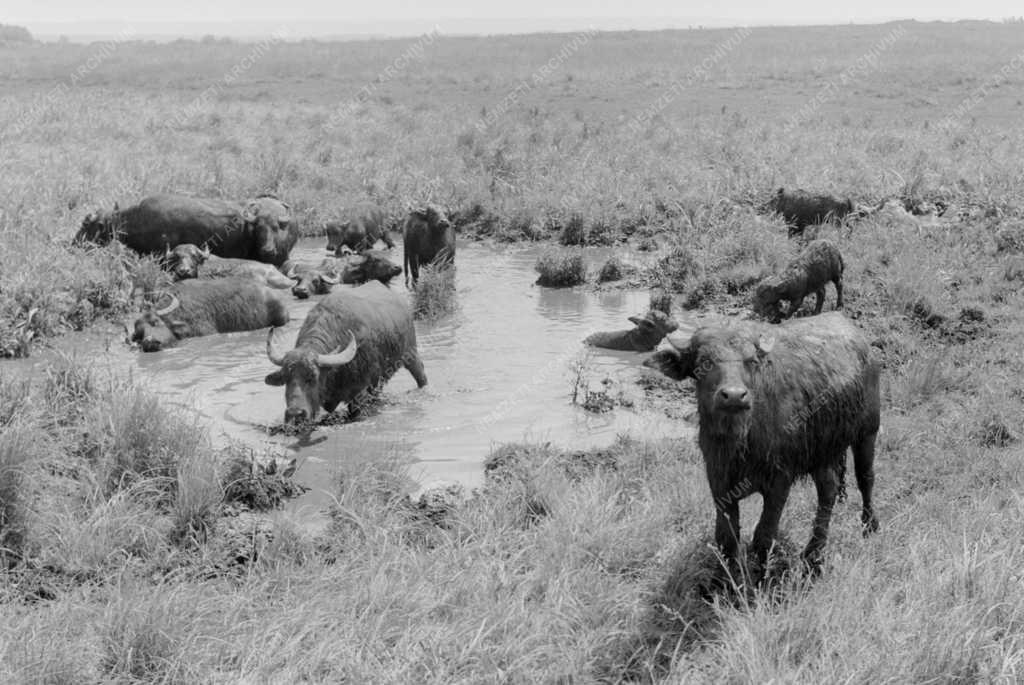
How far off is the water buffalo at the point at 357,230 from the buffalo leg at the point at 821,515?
11.1 metres

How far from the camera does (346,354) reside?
8.27 m

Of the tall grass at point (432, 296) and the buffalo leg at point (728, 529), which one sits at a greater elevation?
the buffalo leg at point (728, 529)

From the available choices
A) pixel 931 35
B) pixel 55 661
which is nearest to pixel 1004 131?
pixel 55 661

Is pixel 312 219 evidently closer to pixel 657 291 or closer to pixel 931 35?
pixel 657 291

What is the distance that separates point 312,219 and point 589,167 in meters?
5.77

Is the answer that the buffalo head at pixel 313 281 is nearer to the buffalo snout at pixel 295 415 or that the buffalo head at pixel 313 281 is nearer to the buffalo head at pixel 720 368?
the buffalo snout at pixel 295 415

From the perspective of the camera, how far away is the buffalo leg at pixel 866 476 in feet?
18.7

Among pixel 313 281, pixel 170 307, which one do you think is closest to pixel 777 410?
pixel 170 307

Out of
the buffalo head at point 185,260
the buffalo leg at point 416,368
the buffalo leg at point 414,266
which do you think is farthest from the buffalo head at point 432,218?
the buffalo leg at point 416,368

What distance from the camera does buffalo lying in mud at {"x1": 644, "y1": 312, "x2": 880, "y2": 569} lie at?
15.4ft

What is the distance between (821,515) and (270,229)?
10.8 m

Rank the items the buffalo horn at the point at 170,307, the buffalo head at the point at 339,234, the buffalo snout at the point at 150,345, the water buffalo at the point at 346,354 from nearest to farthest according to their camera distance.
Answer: the water buffalo at the point at 346,354, the buffalo snout at the point at 150,345, the buffalo horn at the point at 170,307, the buffalo head at the point at 339,234

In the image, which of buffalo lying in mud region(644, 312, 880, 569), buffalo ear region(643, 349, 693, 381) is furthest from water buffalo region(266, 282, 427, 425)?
buffalo ear region(643, 349, 693, 381)

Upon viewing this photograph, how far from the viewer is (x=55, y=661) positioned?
160 inches
